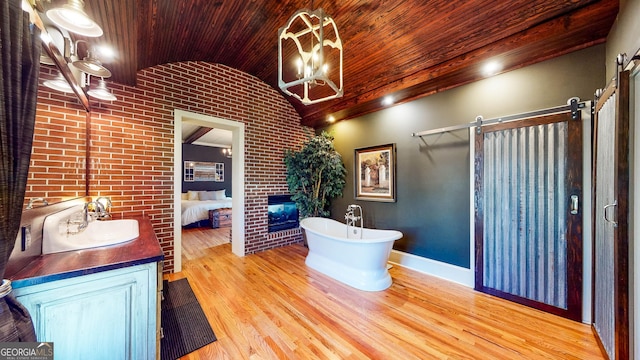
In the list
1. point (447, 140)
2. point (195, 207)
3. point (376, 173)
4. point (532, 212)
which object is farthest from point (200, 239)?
point (532, 212)

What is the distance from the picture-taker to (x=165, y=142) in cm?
298

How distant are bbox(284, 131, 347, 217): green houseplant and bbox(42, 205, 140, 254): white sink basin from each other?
8.17ft

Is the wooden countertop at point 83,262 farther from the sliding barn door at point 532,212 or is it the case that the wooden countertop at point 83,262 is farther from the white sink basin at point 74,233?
the sliding barn door at point 532,212

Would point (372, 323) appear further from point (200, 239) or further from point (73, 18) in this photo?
point (200, 239)

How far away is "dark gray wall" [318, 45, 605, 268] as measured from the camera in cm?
207

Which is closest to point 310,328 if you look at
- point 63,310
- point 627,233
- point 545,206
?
point 63,310

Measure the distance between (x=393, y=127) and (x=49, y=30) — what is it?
3.43m

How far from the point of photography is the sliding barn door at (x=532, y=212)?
198 cm

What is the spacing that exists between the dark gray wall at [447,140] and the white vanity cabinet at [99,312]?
116 inches

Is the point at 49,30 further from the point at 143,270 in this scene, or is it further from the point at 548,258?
the point at 548,258

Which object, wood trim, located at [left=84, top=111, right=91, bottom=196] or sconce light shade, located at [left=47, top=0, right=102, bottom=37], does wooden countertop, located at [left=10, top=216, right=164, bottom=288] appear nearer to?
sconce light shade, located at [left=47, top=0, right=102, bottom=37]

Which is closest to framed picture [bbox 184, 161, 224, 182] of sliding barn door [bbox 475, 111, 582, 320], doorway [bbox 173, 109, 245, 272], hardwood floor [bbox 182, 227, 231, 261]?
hardwood floor [bbox 182, 227, 231, 261]

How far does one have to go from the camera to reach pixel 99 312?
111 centimetres

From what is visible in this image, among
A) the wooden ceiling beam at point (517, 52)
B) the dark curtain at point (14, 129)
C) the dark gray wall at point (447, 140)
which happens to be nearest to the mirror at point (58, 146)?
the dark curtain at point (14, 129)
